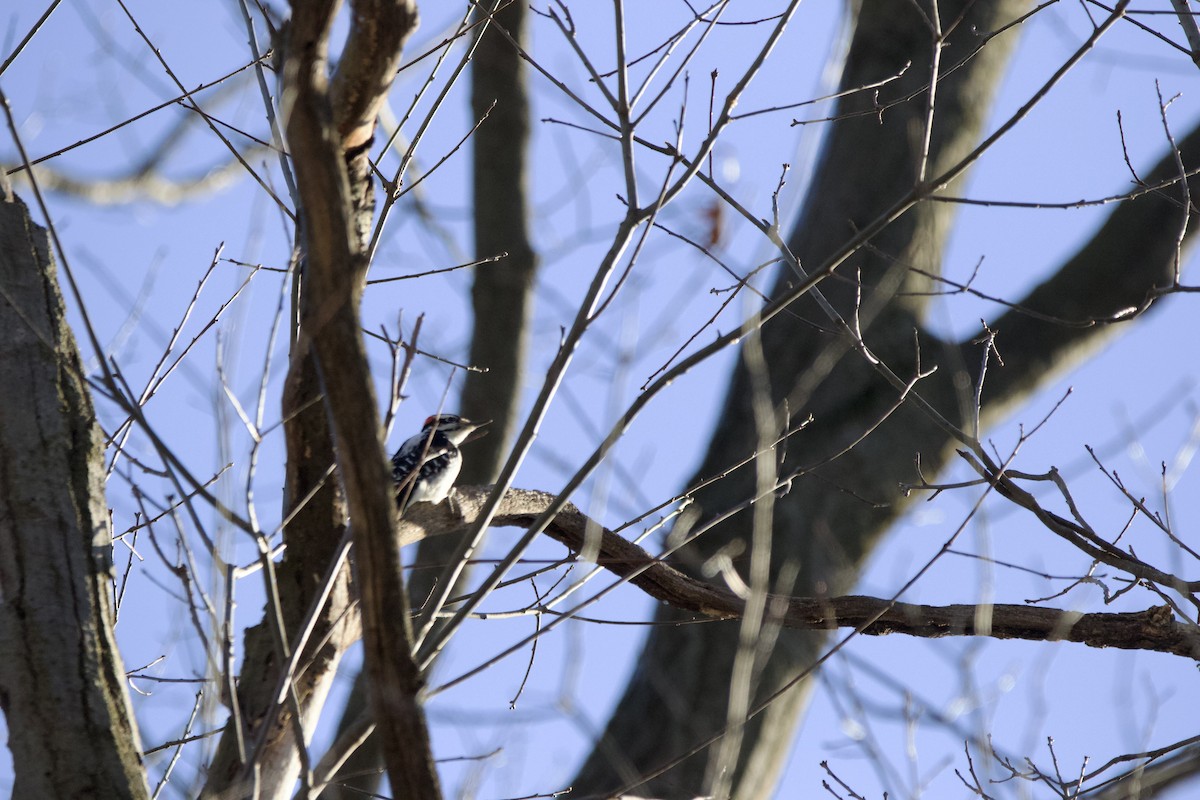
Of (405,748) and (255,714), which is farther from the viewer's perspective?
(255,714)

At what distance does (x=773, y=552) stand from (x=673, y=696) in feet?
4.27

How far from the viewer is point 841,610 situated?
10.1 feet

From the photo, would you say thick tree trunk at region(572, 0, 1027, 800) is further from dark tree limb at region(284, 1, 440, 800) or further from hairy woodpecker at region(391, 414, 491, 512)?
dark tree limb at region(284, 1, 440, 800)

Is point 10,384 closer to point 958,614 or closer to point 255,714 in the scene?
point 255,714

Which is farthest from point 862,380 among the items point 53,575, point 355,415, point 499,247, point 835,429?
point 355,415

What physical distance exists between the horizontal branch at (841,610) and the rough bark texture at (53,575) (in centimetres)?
107

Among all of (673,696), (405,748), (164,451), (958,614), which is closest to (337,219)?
(164,451)

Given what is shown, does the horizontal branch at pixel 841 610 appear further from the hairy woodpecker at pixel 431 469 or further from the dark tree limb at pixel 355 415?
the hairy woodpecker at pixel 431 469

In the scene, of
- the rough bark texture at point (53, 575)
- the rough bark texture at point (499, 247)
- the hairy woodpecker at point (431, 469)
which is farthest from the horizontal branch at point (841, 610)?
the rough bark texture at point (499, 247)

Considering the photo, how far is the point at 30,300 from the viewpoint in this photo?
2418mm

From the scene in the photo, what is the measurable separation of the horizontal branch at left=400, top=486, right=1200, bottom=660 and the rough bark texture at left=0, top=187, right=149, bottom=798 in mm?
1075

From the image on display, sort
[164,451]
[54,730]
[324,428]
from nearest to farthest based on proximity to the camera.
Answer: [164,451] < [54,730] < [324,428]

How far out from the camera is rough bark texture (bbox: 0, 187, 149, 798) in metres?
1.98

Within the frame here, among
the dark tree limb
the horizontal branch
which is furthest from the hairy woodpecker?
the dark tree limb
